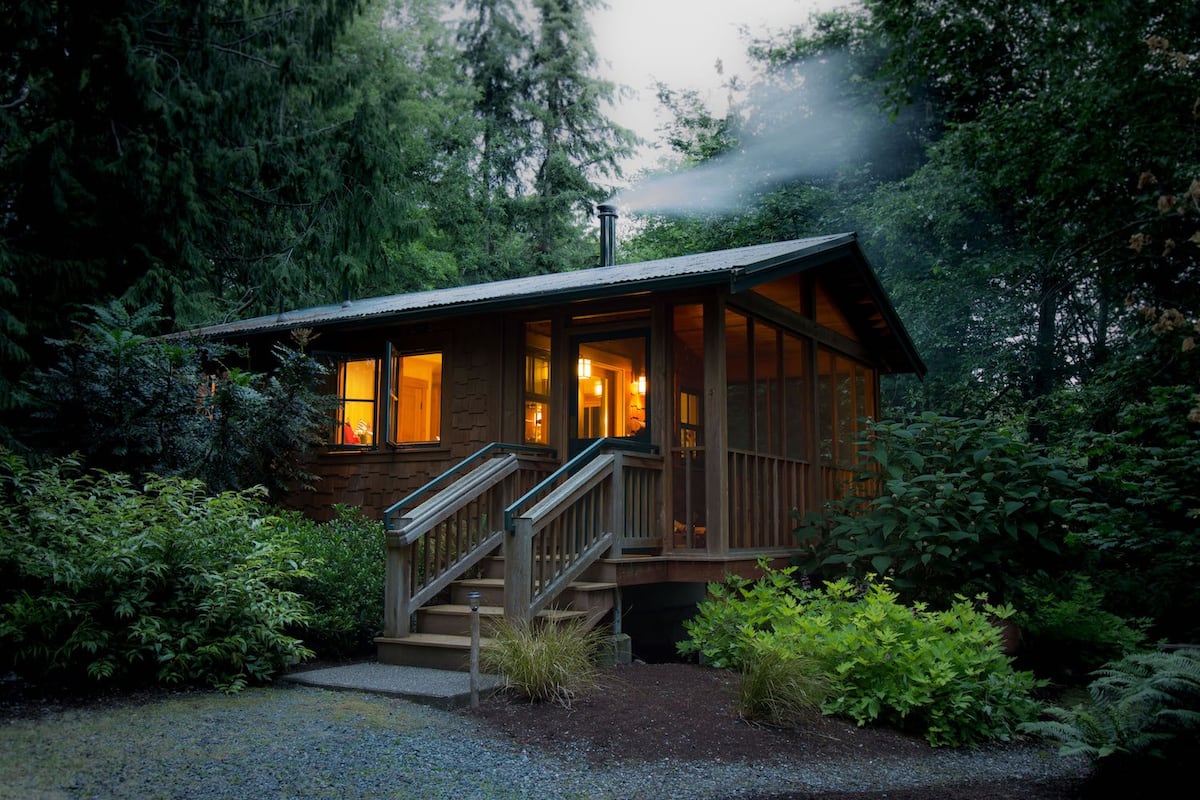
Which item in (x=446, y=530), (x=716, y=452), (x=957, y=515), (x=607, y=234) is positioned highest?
(x=607, y=234)

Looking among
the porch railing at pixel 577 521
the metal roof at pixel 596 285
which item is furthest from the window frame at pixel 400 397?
the porch railing at pixel 577 521

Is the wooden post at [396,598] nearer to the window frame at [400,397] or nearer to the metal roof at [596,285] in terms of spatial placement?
the metal roof at [596,285]

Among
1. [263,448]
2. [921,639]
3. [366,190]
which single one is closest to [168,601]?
[263,448]

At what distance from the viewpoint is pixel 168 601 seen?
6094 mm

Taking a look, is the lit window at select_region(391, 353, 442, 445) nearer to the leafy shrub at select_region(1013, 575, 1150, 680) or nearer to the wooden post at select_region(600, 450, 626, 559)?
the wooden post at select_region(600, 450, 626, 559)

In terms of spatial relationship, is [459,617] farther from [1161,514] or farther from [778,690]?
[1161,514]

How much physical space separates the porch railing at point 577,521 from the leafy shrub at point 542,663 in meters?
0.49

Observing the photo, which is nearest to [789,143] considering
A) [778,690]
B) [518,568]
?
[518,568]

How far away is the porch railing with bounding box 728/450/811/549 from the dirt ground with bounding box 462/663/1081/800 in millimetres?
2920

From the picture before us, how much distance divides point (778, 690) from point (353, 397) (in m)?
7.13

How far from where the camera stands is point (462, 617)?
709cm

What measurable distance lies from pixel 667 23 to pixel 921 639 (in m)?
61.0

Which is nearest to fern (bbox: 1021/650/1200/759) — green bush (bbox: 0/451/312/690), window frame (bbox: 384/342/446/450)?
green bush (bbox: 0/451/312/690)

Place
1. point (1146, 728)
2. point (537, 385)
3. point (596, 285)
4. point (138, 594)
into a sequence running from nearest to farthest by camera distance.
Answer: point (1146, 728)
point (138, 594)
point (596, 285)
point (537, 385)
